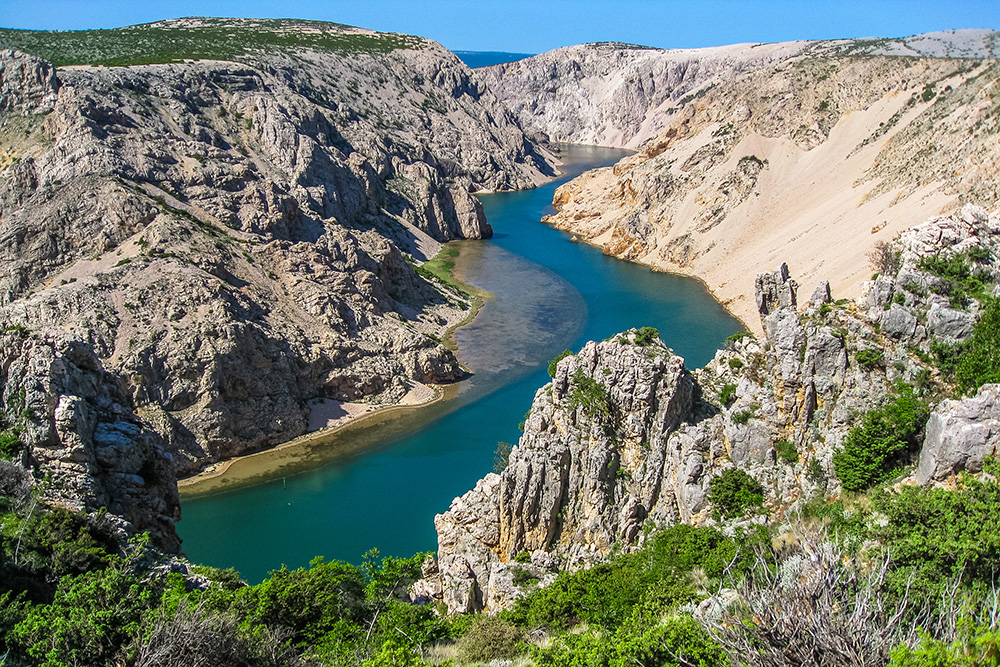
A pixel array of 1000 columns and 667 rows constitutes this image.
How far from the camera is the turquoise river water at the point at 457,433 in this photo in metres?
39.1

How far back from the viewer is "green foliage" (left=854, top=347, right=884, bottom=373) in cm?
2912

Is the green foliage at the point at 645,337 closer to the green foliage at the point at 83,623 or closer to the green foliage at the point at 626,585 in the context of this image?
the green foliage at the point at 626,585

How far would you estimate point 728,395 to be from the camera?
3281cm

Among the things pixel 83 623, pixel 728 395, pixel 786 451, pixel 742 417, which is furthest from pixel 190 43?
pixel 83 623

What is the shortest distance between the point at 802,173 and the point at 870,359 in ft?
226

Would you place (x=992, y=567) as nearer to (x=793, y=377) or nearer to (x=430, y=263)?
(x=793, y=377)

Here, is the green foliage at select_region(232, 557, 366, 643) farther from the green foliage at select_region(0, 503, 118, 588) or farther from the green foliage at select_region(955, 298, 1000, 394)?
the green foliage at select_region(955, 298, 1000, 394)

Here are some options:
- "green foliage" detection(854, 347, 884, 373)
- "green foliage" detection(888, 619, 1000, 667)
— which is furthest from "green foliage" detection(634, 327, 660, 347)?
"green foliage" detection(888, 619, 1000, 667)

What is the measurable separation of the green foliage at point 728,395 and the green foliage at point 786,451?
3.53 meters

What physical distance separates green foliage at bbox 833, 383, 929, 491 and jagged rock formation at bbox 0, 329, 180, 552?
76.9ft

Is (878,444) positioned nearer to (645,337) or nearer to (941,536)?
(941,536)

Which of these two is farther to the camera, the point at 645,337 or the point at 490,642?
the point at 645,337

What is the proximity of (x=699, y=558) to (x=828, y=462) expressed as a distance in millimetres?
6472

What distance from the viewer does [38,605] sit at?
20500mm
